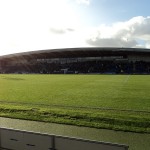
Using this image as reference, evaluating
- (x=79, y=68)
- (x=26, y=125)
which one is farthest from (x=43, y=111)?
(x=79, y=68)

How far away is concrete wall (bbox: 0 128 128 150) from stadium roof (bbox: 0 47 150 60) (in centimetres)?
8755

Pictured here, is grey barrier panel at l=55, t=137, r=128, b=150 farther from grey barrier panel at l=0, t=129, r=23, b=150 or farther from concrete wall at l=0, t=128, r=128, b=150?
grey barrier panel at l=0, t=129, r=23, b=150

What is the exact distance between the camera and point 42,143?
803cm

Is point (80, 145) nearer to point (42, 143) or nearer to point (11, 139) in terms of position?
point (42, 143)

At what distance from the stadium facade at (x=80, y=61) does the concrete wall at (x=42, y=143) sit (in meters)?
87.9

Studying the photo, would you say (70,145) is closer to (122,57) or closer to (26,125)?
(26,125)

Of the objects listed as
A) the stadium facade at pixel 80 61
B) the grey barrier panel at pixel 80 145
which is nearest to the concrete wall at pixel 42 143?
the grey barrier panel at pixel 80 145

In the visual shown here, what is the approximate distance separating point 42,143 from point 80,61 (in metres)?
103

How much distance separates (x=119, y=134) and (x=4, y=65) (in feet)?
362

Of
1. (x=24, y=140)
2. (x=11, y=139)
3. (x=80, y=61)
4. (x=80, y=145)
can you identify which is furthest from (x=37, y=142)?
(x=80, y=61)

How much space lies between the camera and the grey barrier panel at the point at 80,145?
704 cm

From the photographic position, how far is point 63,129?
12062 mm

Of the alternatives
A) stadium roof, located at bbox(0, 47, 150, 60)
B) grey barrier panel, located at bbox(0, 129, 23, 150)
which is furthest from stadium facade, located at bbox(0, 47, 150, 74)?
grey barrier panel, located at bbox(0, 129, 23, 150)

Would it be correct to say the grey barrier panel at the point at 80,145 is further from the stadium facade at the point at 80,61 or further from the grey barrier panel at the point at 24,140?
the stadium facade at the point at 80,61
